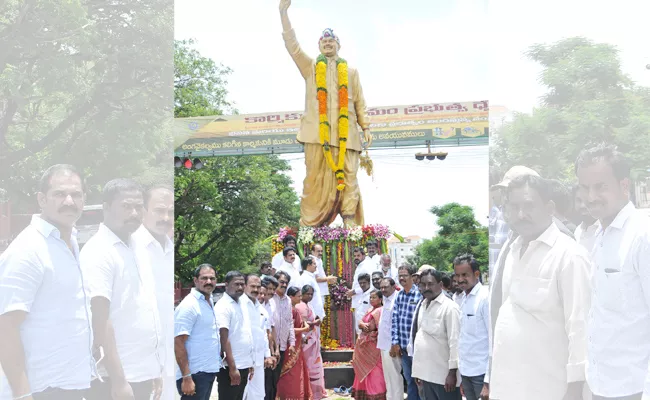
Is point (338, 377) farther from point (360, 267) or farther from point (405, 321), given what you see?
point (405, 321)

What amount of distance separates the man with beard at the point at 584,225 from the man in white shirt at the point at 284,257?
5.84m

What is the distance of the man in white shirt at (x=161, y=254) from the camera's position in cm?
348

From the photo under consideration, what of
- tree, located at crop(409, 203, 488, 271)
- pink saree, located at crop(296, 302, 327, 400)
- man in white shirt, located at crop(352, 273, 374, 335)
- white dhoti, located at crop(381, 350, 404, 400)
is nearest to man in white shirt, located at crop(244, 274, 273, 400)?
white dhoti, located at crop(381, 350, 404, 400)

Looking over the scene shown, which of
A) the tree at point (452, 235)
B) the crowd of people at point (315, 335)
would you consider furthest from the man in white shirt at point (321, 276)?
the tree at point (452, 235)

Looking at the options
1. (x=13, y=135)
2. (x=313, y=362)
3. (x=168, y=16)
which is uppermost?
(x=168, y=16)

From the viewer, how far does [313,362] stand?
292 inches

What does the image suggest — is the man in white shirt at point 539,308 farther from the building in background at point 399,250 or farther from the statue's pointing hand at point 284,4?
the statue's pointing hand at point 284,4

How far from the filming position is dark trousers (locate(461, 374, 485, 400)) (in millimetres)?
4781

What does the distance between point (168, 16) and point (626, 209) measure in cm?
216

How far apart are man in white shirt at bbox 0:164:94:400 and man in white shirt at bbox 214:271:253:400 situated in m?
2.13

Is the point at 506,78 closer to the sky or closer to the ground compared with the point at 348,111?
closer to the ground

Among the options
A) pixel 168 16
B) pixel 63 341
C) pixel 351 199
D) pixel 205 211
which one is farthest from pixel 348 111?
pixel 205 211

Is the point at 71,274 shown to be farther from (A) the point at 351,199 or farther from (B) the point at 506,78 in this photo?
(A) the point at 351,199

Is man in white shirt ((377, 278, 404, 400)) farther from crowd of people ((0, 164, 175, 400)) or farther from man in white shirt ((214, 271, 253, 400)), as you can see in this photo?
crowd of people ((0, 164, 175, 400))
